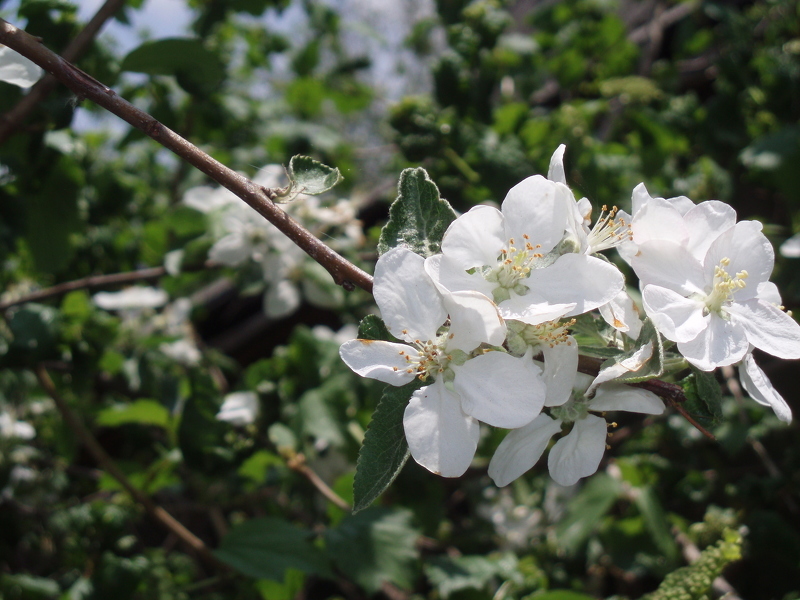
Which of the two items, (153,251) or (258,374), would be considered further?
(153,251)

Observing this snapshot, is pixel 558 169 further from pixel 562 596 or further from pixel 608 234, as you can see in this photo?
pixel 562 596

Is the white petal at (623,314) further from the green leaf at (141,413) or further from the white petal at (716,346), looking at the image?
the green leaf at (141,413)

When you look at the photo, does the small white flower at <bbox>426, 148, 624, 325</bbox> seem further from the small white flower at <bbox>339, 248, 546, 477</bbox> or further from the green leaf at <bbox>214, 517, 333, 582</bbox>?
the green leaf at <bbox>214, 517, 333, 582</bbox>

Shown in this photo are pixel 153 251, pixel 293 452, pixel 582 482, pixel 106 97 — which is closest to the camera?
pixel 106 97

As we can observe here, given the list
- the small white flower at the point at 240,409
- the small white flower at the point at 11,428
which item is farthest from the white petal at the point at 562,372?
the small white flower at the point at 11,428

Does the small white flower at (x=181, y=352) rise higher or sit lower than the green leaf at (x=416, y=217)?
lower

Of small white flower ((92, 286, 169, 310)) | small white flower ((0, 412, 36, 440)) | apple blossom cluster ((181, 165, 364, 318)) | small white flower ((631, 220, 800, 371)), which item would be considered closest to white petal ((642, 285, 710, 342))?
small white flower ((631, 220, 800, 371))

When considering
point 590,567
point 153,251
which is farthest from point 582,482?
point 153,251

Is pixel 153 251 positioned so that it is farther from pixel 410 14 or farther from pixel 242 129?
pixel 410 14
